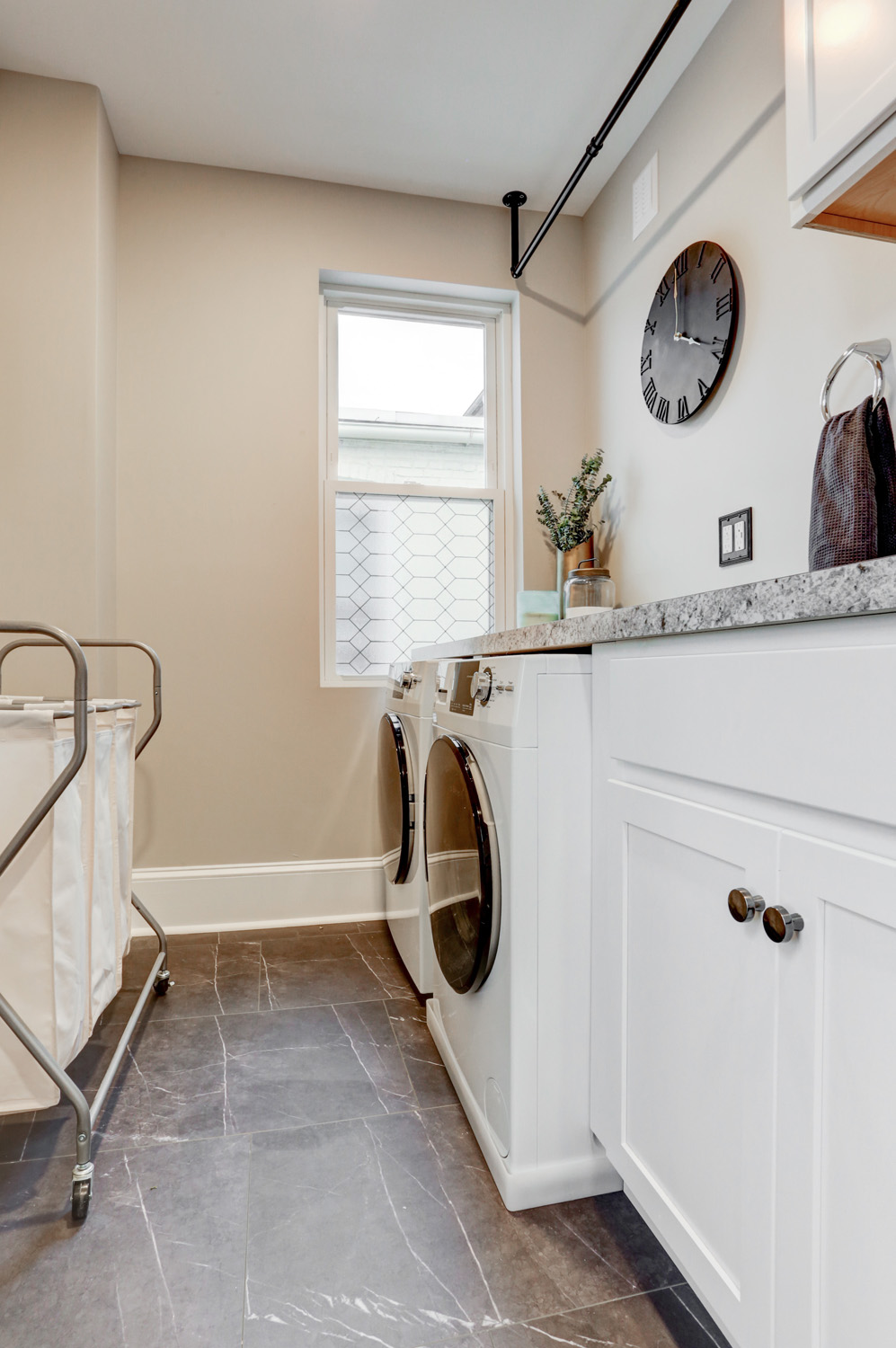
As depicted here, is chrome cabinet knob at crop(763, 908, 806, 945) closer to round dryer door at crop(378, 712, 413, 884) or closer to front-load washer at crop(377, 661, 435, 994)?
front-load washer at crop(377, 661, 435, 994)

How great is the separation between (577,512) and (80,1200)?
2.24m

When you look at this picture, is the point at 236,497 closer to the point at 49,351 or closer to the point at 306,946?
the point at 49,351

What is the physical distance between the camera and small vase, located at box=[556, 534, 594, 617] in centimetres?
260

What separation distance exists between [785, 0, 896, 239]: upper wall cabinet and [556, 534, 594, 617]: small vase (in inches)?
53.1

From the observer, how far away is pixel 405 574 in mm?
2838

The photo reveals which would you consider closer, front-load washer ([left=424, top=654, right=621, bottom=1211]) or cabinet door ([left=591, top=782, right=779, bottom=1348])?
cabinet door ([left=591, top=782, right=779, bottom=1348])

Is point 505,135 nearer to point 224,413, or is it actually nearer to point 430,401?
point 430,401

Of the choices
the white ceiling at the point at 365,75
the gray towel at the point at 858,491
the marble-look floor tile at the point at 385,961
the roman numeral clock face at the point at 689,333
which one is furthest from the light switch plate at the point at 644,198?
the marble-look floor tile at the point at 385,961

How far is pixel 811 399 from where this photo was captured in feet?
5.46

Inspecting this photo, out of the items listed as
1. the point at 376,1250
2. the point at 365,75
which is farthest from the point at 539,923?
the point at 365,75

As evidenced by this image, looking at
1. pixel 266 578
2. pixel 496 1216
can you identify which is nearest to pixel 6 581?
pixel 266 578

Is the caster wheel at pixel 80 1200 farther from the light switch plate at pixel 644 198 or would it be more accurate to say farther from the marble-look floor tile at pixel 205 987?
the light switch plate at pixel 644 198

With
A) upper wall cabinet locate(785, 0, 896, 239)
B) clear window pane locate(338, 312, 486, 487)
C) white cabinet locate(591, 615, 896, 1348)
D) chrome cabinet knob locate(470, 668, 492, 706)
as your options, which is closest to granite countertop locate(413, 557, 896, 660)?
white cabinet locate(591, 615, 896, 1348)

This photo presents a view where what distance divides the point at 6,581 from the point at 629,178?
2.38 meters
